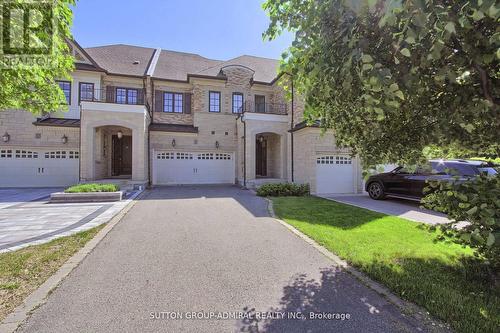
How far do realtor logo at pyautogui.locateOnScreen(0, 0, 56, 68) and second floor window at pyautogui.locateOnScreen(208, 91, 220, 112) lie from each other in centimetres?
1489

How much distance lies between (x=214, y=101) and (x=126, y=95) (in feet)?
18.8

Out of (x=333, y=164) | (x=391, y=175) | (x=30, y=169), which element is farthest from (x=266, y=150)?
(x=30, y=169)

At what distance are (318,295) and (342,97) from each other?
242 cm

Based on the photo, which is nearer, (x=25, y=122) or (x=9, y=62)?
(x=9, y=62)

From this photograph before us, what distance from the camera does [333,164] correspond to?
13.0 m

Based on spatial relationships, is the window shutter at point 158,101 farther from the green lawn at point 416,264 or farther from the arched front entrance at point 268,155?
the green lawn at point 416,264

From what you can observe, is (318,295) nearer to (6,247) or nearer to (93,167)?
(6,247)

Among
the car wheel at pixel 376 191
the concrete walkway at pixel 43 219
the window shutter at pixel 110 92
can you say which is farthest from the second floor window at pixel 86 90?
the car wheel at pixel 376 191

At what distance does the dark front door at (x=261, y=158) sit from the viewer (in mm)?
18484

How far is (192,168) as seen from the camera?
658 inches

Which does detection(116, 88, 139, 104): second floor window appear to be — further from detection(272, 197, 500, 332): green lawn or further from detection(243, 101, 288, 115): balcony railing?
detection(272, 197, 500, 332): green lawn

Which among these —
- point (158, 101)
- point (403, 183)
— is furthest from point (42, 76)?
point (158, 101)

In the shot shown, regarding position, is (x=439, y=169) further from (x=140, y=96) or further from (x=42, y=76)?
(x=140, y=96)

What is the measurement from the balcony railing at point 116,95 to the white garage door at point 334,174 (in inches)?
448
